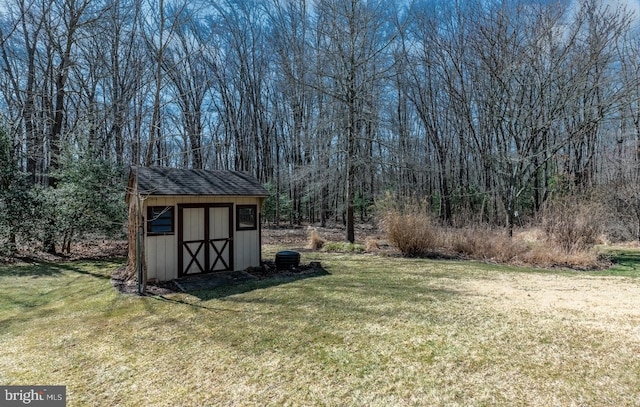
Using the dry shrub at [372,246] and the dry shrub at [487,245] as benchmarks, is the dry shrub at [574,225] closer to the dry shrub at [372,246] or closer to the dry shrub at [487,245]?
the dry shrub at [487,245]

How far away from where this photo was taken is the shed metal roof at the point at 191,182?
247 inches

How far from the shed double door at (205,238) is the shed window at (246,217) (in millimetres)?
183

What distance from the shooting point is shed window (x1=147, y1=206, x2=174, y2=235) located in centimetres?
618

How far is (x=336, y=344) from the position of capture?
11.1ft

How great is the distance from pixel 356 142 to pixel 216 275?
21.1ft

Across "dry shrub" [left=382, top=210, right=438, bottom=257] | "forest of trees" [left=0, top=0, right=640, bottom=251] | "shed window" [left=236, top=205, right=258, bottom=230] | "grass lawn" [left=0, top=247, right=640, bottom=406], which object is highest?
"forest of trees" [left=0, top=0, right=640, bottom=251]

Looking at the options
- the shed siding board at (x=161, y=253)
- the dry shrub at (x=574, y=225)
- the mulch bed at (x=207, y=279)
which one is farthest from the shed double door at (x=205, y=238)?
the dry shrub at (x=574, y=225)

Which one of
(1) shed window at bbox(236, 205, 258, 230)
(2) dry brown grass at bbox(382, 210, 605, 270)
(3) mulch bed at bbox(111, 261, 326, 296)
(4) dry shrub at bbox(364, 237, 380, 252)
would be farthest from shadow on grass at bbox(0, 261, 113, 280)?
(2) dry brown grass at bbox(382, 210, 605, 270)

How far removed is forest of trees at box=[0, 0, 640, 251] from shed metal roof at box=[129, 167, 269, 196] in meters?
0.75

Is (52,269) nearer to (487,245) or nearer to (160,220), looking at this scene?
(160,220)

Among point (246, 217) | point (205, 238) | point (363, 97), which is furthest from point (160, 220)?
point (363, 97)

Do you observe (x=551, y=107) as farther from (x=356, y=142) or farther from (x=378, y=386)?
(x=378, y=386)

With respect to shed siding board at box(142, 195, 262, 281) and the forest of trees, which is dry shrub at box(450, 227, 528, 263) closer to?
the forest of trees

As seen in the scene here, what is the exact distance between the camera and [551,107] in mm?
11078
